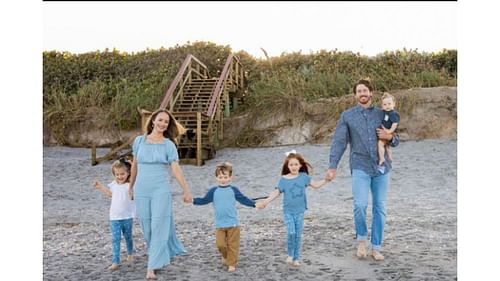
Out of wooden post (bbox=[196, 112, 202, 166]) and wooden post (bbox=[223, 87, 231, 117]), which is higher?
wooden post (bbox=[223, 87, 231, 117])

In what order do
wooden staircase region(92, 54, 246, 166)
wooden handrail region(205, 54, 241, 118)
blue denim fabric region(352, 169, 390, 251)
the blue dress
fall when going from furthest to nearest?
1. wooden handrail region(205, 54, 241, 118)
2. wooden staircase region(92, 54, 246, 166)
3. blue denim fabric region(352, 169, 390, 251)
4. the blue dress

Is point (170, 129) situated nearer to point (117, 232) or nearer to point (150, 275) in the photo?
point (117, 232)

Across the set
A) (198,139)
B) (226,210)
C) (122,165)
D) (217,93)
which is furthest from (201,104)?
(226,210)

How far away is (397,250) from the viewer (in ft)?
20.9

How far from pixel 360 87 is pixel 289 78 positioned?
470 inches

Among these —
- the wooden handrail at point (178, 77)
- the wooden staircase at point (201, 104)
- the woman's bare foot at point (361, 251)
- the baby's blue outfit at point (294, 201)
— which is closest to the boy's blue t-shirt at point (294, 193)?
the baby's blue outfit at point (294, 201)

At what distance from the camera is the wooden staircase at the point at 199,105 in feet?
A: 48.0

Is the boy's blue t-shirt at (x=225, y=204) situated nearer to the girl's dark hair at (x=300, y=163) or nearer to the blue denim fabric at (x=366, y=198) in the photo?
the girl's dark hair at (x=300, y=163)

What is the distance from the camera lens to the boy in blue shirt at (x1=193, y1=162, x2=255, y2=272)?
567cm

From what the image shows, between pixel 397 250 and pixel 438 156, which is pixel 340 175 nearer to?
pixel 438 156

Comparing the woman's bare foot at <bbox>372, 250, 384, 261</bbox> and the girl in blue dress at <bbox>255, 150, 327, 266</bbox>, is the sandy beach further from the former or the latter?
the girl in blue dress at <bbox>255, 150, 327, 266</bbox>

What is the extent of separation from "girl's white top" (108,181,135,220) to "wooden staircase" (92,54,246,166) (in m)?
6.98

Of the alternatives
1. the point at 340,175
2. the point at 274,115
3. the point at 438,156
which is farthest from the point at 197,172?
the point at 438,156

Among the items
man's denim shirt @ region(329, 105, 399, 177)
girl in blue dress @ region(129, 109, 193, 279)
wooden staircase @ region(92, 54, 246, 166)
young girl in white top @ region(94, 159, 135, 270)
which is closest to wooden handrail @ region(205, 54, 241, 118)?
wooden staircase @ region(92, 54, 246, 166)
